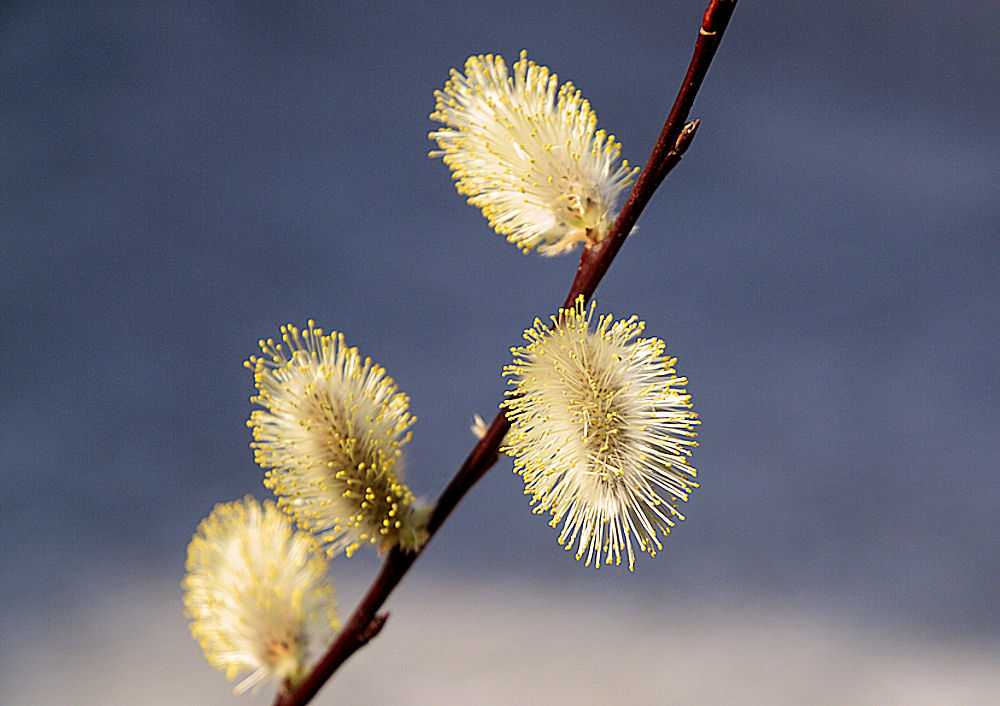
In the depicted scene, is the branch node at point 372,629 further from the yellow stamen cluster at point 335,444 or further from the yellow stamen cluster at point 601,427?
the yellow stamen cluster at point 601,427

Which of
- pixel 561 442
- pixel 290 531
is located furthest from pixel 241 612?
pixel 561 442

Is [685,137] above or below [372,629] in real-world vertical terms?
above

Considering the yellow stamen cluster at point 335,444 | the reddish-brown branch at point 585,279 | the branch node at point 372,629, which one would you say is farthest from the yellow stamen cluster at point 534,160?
the branch node at point 372,629

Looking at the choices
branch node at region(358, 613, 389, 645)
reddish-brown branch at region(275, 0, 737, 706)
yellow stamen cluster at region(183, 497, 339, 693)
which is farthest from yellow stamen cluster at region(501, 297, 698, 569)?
yellow stamen cluster at region(183, 497, 339, 693)

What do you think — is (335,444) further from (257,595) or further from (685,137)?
(685,137)

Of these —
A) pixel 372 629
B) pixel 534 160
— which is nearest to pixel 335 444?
pixel 372 629

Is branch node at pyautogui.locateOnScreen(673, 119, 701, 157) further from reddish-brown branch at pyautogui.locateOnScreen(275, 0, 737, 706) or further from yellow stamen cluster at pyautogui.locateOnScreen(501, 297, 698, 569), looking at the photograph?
yellow stamen cluster at pyautogui.locateOnScreen(501, 297, 698, 569)

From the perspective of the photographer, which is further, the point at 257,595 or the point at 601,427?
the point at 257,595

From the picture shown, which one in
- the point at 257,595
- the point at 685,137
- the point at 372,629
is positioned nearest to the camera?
the point at 685,137
